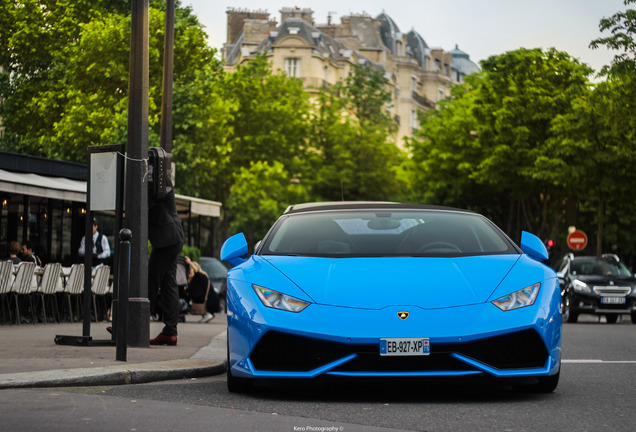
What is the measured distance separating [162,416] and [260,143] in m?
56.6

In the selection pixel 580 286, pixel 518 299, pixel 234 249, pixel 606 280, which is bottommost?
pixel 580 286

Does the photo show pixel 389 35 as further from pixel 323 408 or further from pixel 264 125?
pixel 323 408

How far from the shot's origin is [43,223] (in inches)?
925

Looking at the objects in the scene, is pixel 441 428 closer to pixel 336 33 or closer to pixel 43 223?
pixel 43 223

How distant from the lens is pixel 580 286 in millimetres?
26453

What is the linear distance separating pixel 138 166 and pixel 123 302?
2244 millimetres

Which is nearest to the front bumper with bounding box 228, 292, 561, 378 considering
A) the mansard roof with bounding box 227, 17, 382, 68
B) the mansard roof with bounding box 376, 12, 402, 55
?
the mansard roof with bounding box 227, 17, 382, 68

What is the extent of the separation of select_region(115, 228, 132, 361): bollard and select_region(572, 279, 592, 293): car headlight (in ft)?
58.1

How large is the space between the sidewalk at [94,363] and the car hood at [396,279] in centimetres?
151

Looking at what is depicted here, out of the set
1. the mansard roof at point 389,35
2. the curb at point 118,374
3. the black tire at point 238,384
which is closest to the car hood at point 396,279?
the black tire at point 238,384

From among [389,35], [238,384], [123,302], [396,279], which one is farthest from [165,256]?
[389,35]

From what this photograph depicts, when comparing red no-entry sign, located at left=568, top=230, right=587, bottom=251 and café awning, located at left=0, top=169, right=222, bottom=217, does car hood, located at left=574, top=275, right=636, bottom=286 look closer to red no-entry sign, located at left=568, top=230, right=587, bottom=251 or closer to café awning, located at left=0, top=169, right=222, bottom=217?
café awning, located at left=0, top=169, right=222, bottom=217

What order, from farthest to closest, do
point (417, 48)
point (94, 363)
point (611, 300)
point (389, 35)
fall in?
point (417, 48)
point (389, 35)
point (611, 300)
point (94, 363)

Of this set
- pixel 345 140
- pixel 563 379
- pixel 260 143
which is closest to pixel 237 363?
pixel 563 379
